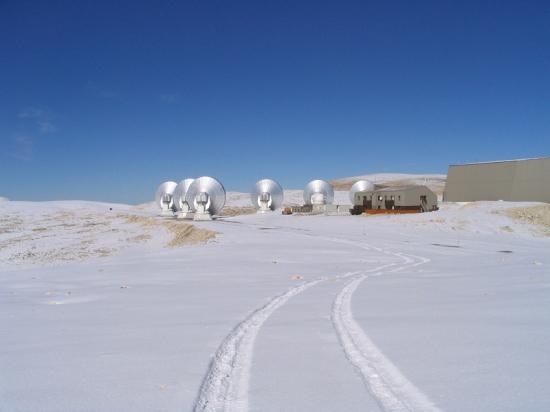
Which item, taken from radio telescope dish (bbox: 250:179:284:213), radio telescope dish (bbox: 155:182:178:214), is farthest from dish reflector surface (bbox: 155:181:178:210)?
radio telescope dish (bbox: 250:179:284:213)

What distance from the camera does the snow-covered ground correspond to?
12.3 feet

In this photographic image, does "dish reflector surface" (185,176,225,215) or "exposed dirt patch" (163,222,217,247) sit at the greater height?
"dish reflector surface" (185,176,225,215)

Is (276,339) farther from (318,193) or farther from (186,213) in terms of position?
(318,193)

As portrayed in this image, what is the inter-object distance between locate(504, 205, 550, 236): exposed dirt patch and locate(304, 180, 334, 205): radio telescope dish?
86.0ft

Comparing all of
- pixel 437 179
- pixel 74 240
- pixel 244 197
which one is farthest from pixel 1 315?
pixel 437 179

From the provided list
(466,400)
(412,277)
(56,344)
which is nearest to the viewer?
(466,400)

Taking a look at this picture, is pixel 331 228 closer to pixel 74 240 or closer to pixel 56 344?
pixel 74 240

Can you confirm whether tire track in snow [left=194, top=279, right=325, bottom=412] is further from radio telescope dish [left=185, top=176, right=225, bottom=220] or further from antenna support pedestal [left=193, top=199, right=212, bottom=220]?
radio telescope dish [left=185, top=176, right=225, bottom=220]

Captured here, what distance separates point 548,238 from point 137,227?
87.0 ft

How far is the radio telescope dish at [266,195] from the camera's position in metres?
57.8

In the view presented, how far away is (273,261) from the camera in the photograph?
15.8 metres

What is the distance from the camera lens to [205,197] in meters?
46.8

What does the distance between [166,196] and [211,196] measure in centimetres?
1672

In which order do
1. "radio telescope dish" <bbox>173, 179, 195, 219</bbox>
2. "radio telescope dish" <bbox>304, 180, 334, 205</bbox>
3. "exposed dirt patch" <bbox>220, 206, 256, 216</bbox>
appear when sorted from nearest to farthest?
"radio telescope dish" <bbox>173, 179, 195, 219</bbox> → "radio telescope dish" <bbox>304, 180, 334, 205</bbox> → "exposed dirt patch" <bbox>220, 206, 256, 216</bbox>
